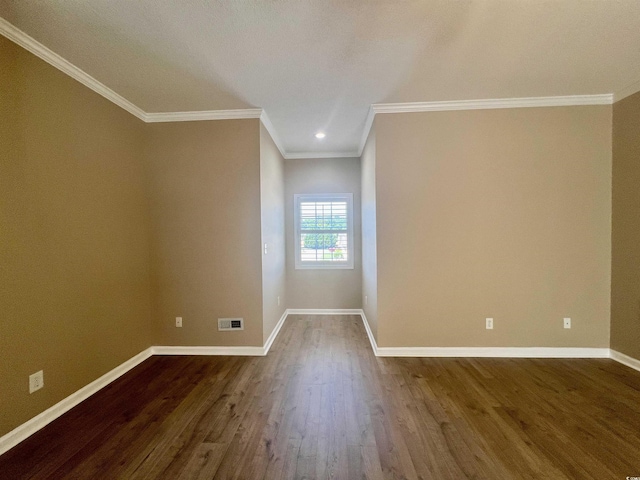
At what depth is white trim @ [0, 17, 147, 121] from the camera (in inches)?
65.4

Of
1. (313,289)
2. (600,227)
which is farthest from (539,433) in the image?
(313,289)

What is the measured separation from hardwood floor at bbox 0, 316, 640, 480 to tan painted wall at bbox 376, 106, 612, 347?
392mm

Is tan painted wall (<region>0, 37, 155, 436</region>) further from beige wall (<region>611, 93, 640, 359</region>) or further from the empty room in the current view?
beige wall (<region>611, 93, 640, 359</region>)

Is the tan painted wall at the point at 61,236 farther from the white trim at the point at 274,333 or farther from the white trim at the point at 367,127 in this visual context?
the white trim at the point at 367,127

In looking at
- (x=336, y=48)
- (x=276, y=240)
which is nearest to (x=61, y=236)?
(x=276, y=240)

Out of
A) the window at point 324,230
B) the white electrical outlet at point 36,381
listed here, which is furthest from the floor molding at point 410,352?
the window at point 324,230

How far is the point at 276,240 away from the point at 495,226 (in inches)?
107

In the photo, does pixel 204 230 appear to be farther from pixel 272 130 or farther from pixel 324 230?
pixel 324 230

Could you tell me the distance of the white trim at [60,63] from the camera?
1660 mm

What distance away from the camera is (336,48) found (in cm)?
189

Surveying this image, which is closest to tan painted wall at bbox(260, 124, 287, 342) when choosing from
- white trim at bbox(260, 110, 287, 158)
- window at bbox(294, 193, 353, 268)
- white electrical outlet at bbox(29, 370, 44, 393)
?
white trim at bbox(260, 110, 287, 158)

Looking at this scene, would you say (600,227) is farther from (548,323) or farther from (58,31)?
(58,31)

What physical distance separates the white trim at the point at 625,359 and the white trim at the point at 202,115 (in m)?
4.46

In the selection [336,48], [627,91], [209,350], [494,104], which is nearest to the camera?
[336,48]
